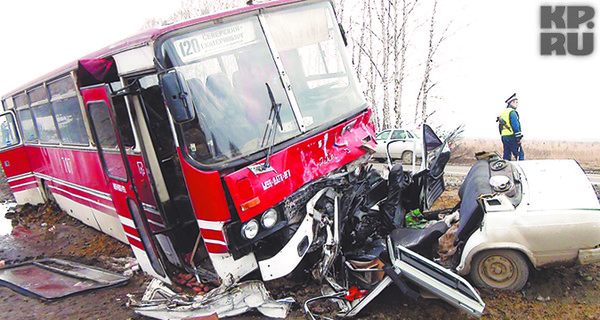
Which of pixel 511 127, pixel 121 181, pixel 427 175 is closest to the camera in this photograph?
pixel 121 181

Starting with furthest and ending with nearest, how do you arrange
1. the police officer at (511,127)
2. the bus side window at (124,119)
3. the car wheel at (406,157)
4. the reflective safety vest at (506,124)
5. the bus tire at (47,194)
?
the car wheel at (406,157)
the bus tire at (47,194)
the reflective safety vest at (506,124)
the police officer at (511,127)
the bus side window at (124,119)

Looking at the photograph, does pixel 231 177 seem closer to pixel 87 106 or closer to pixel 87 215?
pixel 87 106

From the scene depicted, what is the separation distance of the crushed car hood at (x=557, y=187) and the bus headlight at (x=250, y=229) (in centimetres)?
256

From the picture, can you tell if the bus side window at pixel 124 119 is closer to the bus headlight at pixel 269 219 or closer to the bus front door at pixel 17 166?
the bus headlight at pixel 269 219

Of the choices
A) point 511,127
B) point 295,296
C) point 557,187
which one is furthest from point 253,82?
point 511,127

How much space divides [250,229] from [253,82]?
58.2 inches

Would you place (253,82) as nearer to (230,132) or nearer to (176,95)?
(230,132)

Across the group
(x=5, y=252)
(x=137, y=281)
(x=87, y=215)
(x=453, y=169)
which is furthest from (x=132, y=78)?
(x=453, y=169)

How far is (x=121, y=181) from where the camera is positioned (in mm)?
4539

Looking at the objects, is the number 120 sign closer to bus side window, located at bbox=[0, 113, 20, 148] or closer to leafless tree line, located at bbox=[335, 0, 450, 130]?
bus side window, located at bbox=[0, 113, 20, 148]

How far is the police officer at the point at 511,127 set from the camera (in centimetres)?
843

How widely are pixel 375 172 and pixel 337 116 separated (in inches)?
41.4

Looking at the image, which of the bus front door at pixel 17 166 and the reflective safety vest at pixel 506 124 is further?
the bus front door at pixel 17 166

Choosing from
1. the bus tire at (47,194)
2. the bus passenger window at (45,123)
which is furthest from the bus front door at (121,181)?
the bus tire at (47,194)
